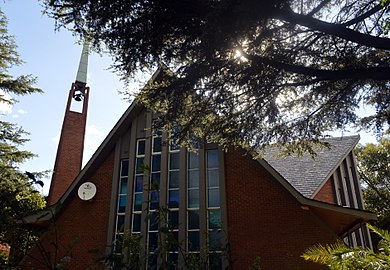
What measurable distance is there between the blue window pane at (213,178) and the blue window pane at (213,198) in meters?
0.21

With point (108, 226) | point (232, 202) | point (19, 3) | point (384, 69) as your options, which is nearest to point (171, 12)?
point (19, 3)

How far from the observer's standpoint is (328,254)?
10.6 feet

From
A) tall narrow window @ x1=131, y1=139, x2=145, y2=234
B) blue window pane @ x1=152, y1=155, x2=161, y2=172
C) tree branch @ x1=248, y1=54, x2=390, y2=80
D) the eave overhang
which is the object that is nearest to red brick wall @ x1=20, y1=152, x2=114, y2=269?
tall narrow window @ x1=131, y1=139, x2=145, y2=234

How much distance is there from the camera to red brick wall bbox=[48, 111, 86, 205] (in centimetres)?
1661

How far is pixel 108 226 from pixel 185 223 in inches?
114

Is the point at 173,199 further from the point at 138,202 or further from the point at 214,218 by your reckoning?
the point at 214,218

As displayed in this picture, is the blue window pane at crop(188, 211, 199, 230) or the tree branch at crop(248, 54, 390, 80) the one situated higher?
the tree branch at crop(248, 54, 390, 80)

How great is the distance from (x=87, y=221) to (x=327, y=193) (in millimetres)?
8842

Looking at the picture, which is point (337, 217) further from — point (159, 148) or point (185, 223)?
point (159, 148)

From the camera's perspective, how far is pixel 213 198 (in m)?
11.5

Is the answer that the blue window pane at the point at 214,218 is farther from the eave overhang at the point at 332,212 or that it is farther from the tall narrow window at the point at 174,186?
the eave overhang at the point at 332,212

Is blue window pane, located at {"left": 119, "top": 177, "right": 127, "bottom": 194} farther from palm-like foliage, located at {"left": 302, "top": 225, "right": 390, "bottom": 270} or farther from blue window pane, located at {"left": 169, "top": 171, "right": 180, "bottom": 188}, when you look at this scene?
palm-like foliage, located at {"left": 302, "top": 225, "right": 390, "bottom": 270}

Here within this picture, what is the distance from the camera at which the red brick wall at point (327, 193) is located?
11.7 metres

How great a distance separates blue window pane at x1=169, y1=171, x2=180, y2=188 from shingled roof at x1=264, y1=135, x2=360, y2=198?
3.24 meters
